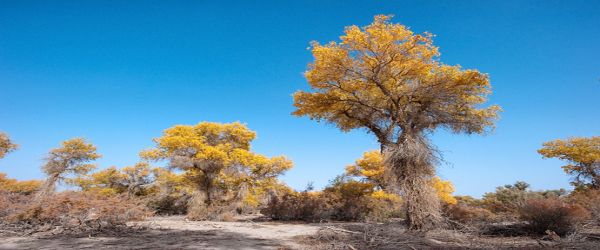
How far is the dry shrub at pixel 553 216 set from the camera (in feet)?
31.6

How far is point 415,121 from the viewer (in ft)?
40.5

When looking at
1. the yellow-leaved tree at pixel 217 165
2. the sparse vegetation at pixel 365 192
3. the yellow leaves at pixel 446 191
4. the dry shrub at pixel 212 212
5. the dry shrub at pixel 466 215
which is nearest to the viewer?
the sparse vegetation at pixel 365 192

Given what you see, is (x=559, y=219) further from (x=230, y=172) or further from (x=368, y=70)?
(x=230, y=172)

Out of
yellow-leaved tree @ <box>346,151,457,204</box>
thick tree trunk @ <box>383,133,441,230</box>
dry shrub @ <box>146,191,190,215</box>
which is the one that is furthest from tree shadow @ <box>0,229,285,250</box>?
→ yellow-leaved tree @ <box>346,151,457,204</box>

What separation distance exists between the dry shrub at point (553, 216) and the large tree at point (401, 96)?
2.87m

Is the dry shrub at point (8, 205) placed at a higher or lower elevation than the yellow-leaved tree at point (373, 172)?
lower

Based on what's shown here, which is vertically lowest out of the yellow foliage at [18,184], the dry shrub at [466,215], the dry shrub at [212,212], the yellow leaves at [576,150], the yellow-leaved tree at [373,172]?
the dry shrub at [212,212]

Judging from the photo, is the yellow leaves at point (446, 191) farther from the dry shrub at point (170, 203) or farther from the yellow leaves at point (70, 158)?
the yellow leaves at point (70, 158)

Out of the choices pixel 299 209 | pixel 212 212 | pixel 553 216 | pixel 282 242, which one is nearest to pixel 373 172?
pixel 299 209

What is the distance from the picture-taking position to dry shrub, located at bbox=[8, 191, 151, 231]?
30.5 ft

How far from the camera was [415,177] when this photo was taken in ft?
36.4

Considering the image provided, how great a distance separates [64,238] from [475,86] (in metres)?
13.3

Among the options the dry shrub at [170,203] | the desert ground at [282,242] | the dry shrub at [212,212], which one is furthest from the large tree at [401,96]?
the dry shrub at [170,203]

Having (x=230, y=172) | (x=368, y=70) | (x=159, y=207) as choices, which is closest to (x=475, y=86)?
(x=368, y=70)
